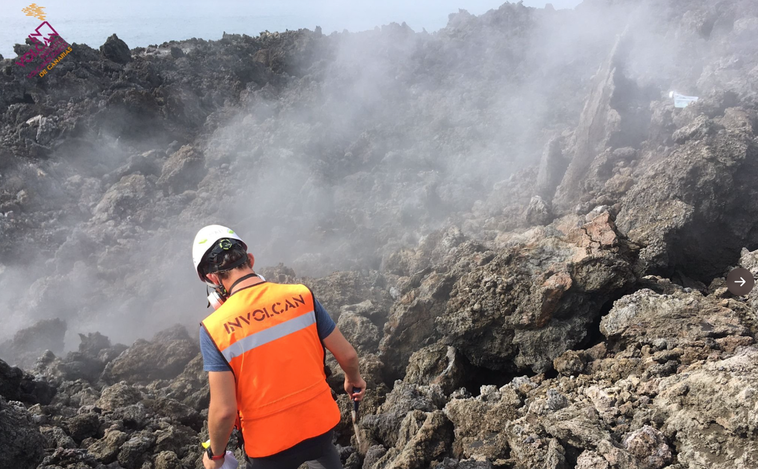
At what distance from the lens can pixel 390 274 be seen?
24.6 ft

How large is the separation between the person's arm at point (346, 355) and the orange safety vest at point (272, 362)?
0.43 ft

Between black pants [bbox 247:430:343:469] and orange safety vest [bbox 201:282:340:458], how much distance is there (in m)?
0.05

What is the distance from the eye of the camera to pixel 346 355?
231 centimetres

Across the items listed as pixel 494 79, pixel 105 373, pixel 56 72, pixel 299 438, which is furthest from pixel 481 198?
pixel 56 72

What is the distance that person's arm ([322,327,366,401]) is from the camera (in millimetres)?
2248

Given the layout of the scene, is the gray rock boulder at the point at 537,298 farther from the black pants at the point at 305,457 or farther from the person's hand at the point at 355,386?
the black pants at the point at 305,457

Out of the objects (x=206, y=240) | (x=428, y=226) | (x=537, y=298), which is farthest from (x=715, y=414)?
(x=428, y=226)

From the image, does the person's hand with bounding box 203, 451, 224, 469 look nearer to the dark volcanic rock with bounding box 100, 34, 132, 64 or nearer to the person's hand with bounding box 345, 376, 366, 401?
the person's hand with bounding box 345, 376, 366, 401

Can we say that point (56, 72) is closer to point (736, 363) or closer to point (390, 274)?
point (390, 274)

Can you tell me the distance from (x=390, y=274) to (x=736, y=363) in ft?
17.4

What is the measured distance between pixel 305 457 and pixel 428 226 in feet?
24.4

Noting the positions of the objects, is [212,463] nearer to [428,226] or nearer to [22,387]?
[22,387]

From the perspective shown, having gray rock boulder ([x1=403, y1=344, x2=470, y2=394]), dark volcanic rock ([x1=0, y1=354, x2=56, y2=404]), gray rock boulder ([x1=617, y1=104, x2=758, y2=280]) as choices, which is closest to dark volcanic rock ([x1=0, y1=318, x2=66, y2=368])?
dark volcanic rock ([x1=0, y1=354, x2=56, y2=404])

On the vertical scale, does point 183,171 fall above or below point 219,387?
above
